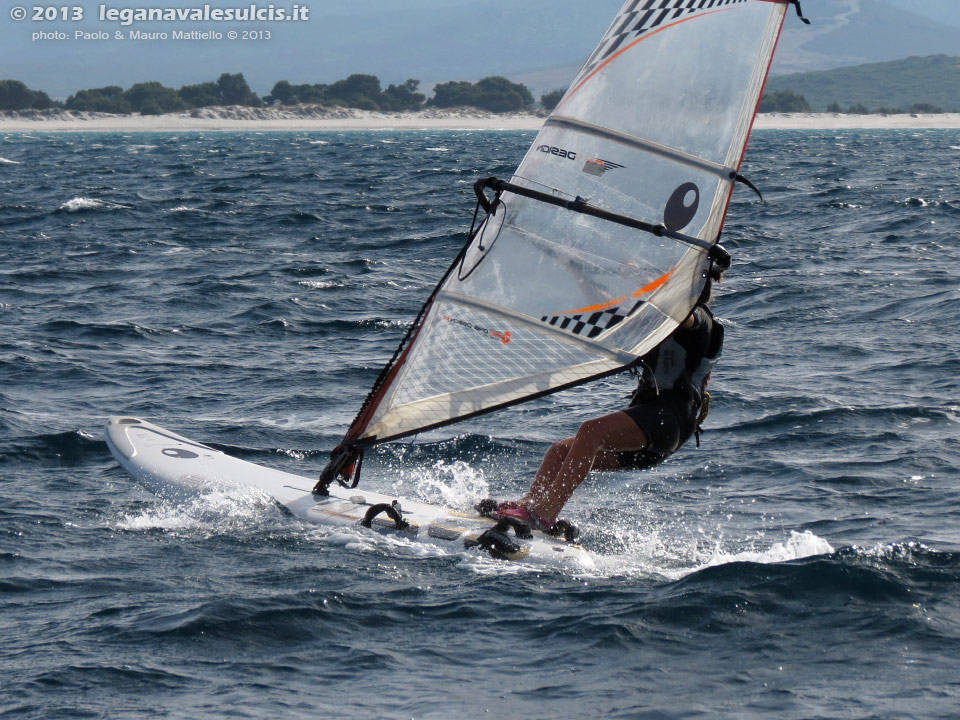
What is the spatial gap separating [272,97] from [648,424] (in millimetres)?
141419

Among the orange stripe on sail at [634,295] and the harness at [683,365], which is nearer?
the orange stripe on sail at [634,295]

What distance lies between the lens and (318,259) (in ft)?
57.7

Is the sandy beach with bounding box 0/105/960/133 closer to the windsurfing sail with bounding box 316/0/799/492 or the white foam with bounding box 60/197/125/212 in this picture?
the white foam with bounding box 60/197/125/212

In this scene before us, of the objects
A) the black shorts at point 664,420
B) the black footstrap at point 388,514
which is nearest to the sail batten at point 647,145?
the black shorts at point 664,420

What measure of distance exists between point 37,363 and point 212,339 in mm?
1870

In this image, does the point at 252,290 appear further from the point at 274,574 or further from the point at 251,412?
the point at 274,574

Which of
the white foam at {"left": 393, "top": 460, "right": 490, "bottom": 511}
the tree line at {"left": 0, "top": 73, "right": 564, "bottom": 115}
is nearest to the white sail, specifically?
the white foam at {"left": 393, "top": 460, "right": 490, "bottom": 511}

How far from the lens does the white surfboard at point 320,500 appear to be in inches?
256

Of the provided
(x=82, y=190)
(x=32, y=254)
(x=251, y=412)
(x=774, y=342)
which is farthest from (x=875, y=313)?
(x=82, y=190)

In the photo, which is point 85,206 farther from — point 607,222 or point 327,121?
point 327,121

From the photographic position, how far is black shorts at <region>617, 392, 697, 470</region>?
635 centimetres

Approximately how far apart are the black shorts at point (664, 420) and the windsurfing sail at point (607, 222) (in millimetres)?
660

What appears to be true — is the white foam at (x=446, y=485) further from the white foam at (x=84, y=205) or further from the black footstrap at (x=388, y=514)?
the white foam at (x=84, y=205)

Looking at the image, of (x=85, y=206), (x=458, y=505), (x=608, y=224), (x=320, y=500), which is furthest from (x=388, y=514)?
(x=85, y=206)
